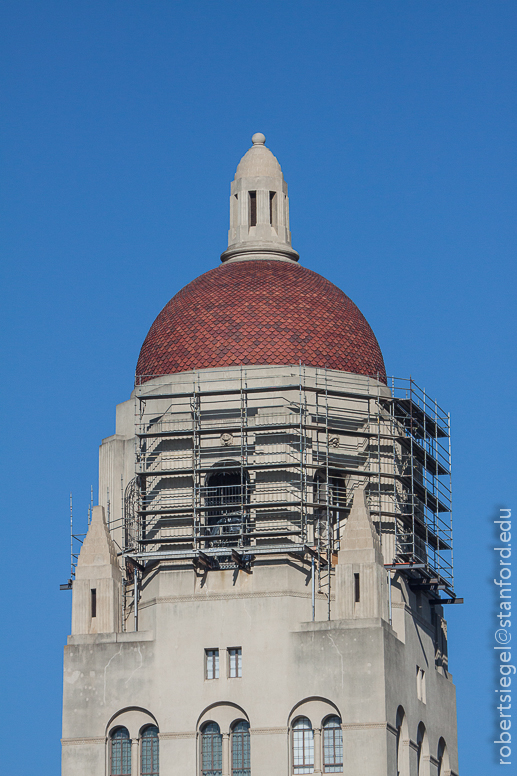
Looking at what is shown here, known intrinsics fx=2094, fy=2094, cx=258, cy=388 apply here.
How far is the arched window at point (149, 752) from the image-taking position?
73188mm

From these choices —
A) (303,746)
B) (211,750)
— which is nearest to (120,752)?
(211,750)

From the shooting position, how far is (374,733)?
7119 centimetres

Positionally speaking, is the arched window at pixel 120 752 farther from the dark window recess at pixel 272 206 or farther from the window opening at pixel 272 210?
the dark window recess at pixel 272 206

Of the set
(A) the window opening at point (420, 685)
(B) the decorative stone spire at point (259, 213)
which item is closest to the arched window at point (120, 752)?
(A) the window opening at point (420, 685)

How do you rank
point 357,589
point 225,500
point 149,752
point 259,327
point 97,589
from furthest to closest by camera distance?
point 259,327 < point 225,500 < point 97,589 < point 357,589 < point 149,752

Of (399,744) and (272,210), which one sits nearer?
(399,744)

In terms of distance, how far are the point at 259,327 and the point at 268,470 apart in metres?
6.26

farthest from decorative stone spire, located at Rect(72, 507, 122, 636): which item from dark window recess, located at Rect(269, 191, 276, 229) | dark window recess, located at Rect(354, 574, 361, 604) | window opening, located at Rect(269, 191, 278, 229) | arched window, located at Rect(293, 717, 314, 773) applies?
dark window recess, located at Rect(269, 191, 276, 229)

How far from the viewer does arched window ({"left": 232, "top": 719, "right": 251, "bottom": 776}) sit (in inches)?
2852

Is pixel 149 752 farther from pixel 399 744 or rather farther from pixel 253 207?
pixel 253 207

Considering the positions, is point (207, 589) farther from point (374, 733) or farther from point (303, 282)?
point (303, 282)

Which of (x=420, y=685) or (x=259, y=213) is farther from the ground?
(x=259, y=213)

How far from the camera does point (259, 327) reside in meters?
79.0

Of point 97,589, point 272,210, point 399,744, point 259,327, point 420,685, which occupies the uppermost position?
point 272,210
